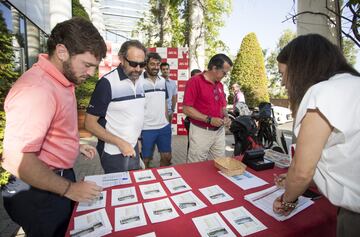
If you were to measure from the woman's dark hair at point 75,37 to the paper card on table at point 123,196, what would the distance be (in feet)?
2.67

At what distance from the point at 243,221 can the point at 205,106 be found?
195 centimetres

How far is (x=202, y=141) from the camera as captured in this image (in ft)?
9.98

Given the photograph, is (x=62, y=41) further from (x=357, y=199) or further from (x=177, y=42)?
(x=177, y=42)

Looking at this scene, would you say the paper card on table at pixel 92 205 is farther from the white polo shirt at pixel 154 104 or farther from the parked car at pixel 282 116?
the parked car at pixel 282 116

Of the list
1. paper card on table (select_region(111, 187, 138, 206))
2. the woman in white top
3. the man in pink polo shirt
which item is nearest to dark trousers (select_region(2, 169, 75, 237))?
the man in pink polo shirt

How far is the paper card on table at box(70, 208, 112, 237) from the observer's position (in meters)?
1.07

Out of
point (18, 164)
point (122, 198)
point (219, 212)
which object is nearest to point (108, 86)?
point (122, 198)

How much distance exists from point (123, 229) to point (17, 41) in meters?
5.62

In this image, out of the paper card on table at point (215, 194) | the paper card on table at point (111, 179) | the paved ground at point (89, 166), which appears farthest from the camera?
the paved ground at point (89, 166)

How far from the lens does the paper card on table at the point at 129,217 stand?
1.14m

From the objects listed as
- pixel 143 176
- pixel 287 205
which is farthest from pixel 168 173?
pixel 287 205

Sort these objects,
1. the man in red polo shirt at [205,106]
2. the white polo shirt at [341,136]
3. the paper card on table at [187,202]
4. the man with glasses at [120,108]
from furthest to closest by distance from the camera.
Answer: the man in red polo shirt at [205,106]
the man with glasses at [120,108]
the paper card on table at [187,202]
the white polo shirt at [341,136]

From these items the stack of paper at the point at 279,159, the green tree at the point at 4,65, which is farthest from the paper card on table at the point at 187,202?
the green tree at the point at 4,65

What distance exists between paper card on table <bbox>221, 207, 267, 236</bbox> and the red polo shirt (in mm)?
1801
